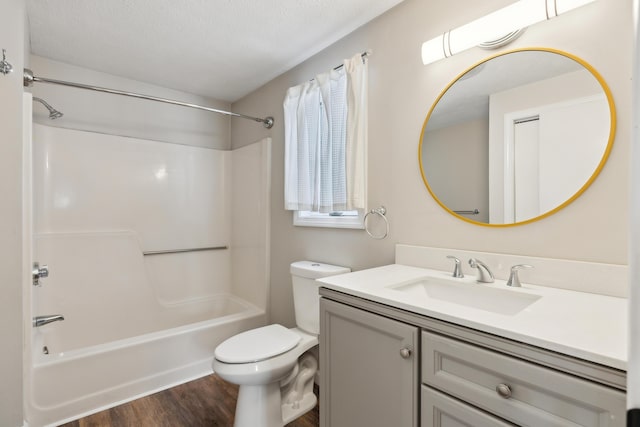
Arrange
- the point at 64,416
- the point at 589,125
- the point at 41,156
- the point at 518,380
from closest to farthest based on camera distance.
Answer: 1. the point at 518,380
2. the point at 589,125
3. the point at 64,416
4. the point at 41,156

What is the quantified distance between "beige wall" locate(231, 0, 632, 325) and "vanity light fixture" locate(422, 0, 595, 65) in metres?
0.07

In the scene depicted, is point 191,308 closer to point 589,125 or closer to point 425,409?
point 425,409

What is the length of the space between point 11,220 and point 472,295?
2.05 metres

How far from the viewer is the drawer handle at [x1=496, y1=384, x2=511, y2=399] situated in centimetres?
75

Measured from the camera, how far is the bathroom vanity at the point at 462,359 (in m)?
0.66

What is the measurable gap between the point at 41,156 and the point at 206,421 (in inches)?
82.5

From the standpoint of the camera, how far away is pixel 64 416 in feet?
5.67

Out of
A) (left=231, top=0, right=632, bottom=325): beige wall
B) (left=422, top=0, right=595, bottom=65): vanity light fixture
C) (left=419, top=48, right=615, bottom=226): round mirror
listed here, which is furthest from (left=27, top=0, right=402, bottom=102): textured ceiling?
(left=419, top=48, right=615, bottom=226): round mirror

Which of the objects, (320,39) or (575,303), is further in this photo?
(320,39)

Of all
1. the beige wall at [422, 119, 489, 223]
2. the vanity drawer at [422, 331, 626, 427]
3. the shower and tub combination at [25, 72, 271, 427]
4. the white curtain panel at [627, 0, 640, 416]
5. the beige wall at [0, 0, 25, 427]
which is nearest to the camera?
the white curtain panel at [627, 0, 640, 416]

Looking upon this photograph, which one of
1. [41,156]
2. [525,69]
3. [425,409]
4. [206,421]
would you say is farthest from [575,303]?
[41,156]

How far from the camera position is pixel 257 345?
5.36ft

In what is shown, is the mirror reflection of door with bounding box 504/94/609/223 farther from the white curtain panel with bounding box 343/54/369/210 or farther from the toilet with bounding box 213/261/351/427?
the toilet with bounding box 213/261/351/427

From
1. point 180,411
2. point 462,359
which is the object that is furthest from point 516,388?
point 180,411
